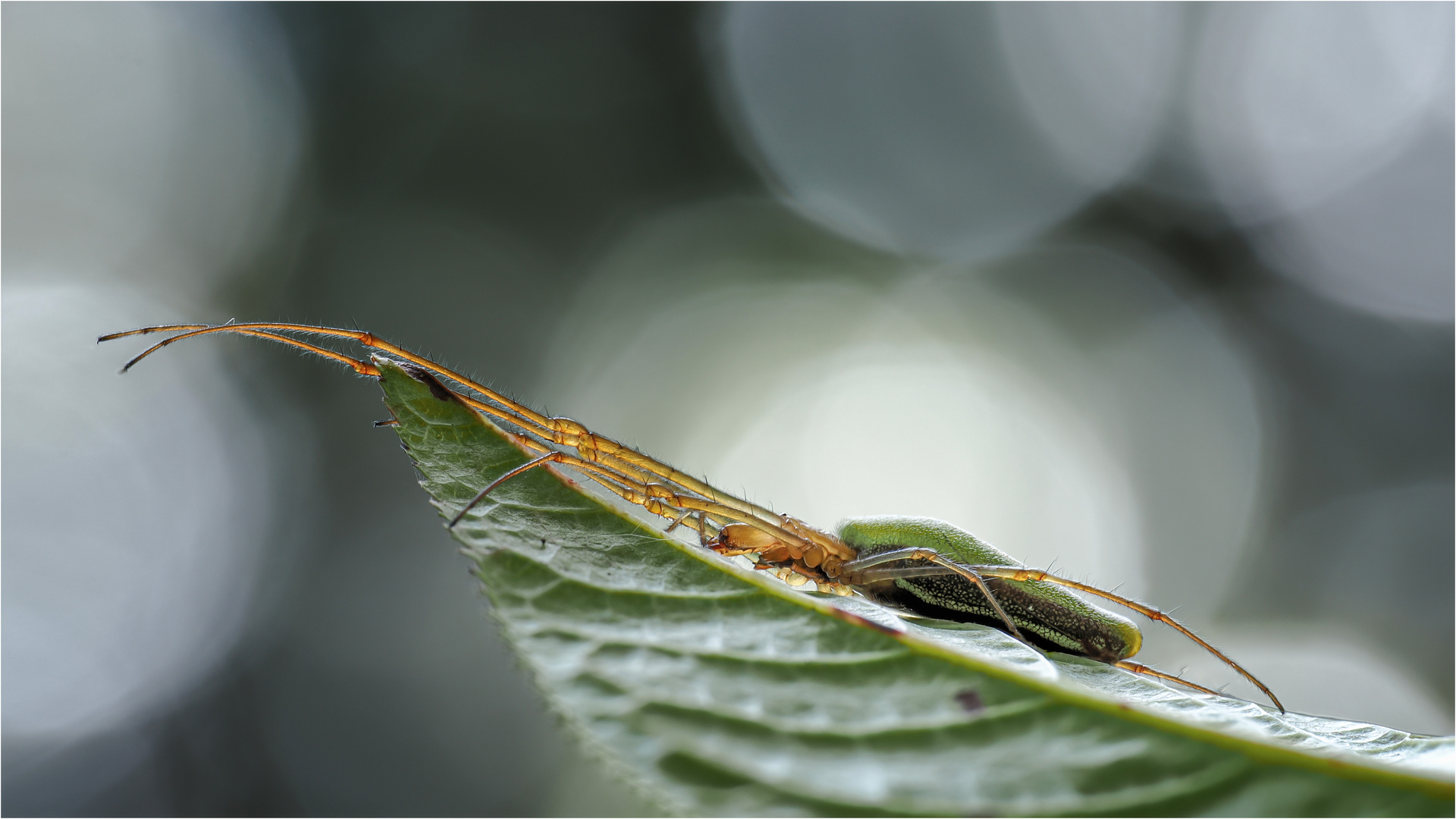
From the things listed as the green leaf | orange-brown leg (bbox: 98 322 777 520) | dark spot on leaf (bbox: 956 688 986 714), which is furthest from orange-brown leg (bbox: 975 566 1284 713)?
dark spot on leaf (bbox: 956 688 986 714)

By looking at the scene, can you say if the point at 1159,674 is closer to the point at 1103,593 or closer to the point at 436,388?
the point at 1103,593

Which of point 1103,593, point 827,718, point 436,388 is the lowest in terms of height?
point 827,718

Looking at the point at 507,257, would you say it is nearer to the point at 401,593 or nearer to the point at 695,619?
the point at 401,593

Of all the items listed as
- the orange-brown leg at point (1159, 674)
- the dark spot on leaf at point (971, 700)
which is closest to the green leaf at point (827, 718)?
the dark spot on leaf at point (971, 700)

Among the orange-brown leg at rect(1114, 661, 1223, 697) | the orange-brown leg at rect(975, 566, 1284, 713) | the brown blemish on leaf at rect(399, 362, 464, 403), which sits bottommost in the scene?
the brown blemish on leaf at rect(399, 362, 464, 403)

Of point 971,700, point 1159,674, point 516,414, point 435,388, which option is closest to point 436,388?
point 435,388

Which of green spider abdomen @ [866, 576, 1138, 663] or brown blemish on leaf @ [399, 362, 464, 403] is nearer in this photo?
brown blemish on leaf @ [399, 362, 464, 403]

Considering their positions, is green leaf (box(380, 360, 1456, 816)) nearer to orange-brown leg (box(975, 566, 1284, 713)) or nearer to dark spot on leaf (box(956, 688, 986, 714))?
dark spot on leaf (box(956, 688, 986, 714))
